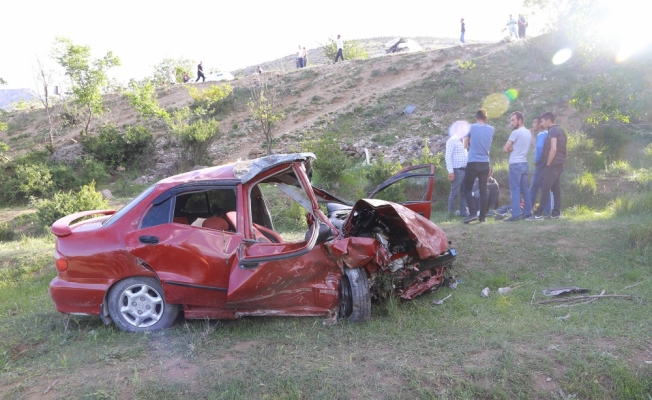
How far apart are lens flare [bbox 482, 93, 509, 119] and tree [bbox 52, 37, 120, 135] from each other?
17.5 metres

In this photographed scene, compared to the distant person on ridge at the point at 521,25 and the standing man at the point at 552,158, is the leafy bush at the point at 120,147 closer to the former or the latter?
the standing man at the point at 552,158

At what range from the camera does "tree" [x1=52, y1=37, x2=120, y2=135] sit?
68.9 feet

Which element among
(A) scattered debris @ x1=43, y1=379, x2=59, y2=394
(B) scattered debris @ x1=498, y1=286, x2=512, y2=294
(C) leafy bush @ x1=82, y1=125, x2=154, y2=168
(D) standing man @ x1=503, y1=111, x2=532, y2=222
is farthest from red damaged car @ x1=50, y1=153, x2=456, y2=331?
(C) leafy bush @ x1=82, y1=125, x2=154, y2=168

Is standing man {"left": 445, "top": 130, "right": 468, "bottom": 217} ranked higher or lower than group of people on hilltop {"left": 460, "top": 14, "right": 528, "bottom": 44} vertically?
lower

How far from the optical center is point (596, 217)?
24.8 feet

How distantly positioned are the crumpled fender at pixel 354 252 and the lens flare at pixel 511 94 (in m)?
17.4

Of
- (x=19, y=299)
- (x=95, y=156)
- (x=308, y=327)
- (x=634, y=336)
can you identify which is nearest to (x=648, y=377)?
(x=634, y=336)

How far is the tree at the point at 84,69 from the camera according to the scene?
2100 cm

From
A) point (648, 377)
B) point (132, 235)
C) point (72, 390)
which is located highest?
point (132, 235)

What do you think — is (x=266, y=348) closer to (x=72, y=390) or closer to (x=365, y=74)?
(x=72, y=390)

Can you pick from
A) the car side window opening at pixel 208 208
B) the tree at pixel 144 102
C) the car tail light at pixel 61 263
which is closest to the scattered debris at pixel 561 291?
the car side window opening at pixel 208 208

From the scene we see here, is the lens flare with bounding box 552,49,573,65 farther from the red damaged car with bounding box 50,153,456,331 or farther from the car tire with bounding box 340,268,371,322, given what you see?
the car tire with bounding box 340,268,371,322

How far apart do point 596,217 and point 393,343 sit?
214 inches

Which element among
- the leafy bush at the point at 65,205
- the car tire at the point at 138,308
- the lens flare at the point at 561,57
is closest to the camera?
the car tire at the point at 138,308
